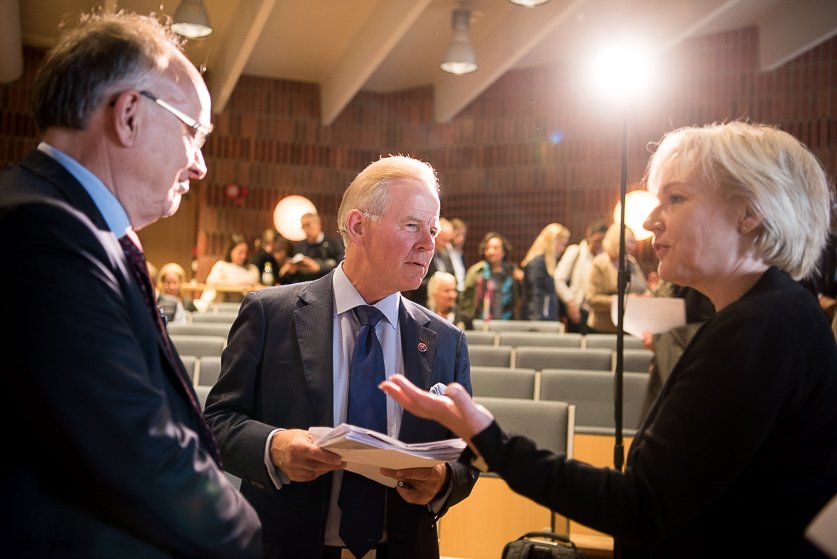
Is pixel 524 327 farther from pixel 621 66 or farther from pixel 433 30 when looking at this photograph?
pixel 433 30

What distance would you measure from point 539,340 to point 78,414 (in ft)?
19.7

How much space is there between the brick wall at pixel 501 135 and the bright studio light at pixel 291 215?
0.72 meters

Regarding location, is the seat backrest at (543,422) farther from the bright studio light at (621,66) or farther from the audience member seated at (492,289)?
the audience member seated at (492,289)

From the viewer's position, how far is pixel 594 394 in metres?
4.77

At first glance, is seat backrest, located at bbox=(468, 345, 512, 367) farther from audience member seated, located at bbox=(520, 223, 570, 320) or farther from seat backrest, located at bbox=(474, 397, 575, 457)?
audience member seated, located at bbox=(520, 223, 570, 320)

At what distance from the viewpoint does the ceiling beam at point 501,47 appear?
9922mm

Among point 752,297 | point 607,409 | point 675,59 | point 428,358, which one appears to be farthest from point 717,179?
point 675,59

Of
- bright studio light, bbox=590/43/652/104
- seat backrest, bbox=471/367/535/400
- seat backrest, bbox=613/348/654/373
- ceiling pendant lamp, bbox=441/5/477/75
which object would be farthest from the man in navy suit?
ceiling pendant lamp, bbox=441/5/477/75

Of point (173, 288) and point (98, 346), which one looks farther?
point (173, 288)

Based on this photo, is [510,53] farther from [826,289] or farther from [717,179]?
[717,179]

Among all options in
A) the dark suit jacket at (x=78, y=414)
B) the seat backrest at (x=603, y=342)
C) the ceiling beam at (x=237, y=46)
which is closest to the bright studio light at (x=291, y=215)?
the ceiling beam at (x=237, y=46)

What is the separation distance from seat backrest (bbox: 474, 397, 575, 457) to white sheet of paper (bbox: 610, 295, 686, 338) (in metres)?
0.74

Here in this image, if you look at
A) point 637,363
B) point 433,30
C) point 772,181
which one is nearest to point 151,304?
point 772,181

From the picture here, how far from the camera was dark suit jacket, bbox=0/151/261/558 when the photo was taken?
44.8 inches
